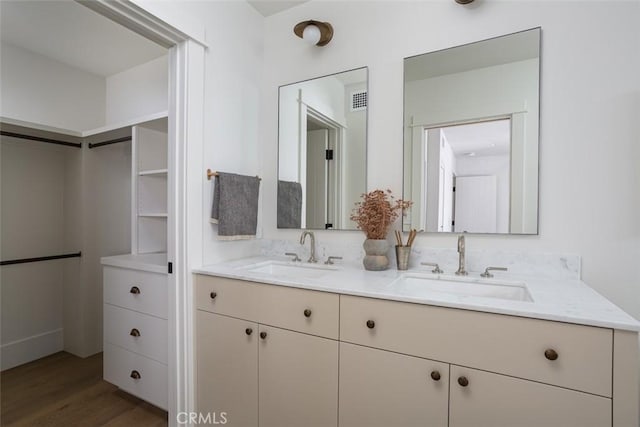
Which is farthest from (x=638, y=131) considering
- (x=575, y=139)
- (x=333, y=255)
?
(x=333, y=255)

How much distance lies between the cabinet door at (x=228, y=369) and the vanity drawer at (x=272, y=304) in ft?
0.20

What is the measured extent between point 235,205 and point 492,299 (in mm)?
1418

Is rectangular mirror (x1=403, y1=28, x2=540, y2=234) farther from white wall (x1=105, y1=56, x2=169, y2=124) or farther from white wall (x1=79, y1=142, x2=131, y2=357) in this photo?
white wall (x1=79, y1=142, x2=131, y2=357)

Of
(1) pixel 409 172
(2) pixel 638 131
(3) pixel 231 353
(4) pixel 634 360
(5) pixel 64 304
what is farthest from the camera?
(5) pixel 64 304

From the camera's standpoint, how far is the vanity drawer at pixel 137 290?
1.85 m

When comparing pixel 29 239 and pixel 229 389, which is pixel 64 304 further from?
pixel 229 389

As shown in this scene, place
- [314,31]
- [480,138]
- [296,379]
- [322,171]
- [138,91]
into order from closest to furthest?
[296,379] < [480,138] < [314,31] < [322,171] < [138,91]

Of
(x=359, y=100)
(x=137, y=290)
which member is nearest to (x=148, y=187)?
(x=137, y=290)

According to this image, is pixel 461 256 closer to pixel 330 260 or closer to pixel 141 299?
pixel 330 260

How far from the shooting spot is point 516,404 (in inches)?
40.1

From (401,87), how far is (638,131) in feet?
3.48

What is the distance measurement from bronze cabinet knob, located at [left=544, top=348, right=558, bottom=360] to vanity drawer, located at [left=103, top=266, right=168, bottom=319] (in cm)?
178

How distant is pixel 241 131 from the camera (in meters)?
2.08

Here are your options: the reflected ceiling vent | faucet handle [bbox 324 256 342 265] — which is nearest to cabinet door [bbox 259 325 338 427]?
faucet handle [bbox 324 256 342 265]
